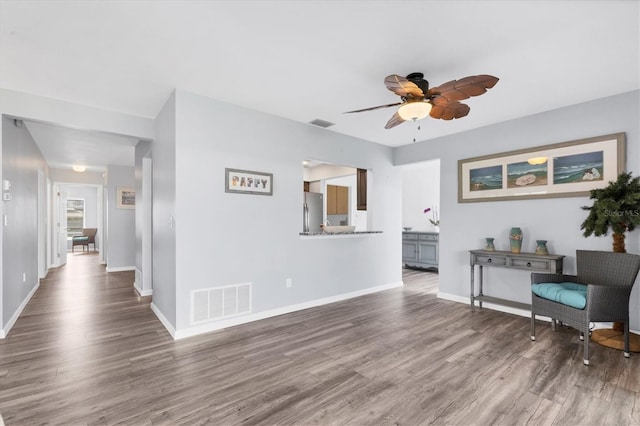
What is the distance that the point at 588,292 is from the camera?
8.82 feet

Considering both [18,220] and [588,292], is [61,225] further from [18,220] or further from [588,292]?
[588,292]

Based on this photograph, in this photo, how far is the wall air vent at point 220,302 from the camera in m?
3.31

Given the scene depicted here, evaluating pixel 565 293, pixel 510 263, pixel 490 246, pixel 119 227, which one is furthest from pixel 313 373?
pixel 119 227

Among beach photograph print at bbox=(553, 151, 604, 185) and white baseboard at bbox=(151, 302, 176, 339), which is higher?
beach photograph print at bbox=(553, 151, 604, 185)

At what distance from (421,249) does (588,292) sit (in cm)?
447

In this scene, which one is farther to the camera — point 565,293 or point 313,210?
point 313,210

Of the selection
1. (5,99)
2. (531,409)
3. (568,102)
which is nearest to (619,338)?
Result: (531,409)

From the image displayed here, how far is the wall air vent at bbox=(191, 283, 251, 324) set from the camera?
3.31 m

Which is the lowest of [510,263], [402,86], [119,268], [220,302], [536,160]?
[119,268]

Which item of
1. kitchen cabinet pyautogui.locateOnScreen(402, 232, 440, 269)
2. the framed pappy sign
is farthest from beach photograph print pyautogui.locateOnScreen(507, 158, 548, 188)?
kitchen cabinet pyautogui.locateOnScreen(402, 232, 440, 269)

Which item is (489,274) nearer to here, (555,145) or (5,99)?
(555,145)

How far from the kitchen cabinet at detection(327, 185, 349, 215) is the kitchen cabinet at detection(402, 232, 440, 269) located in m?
1.63

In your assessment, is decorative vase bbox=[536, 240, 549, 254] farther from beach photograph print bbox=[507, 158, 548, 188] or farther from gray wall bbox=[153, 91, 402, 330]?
gray wall bbox=[153, 91, 402, 330]

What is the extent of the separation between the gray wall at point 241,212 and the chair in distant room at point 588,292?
8.33ft
